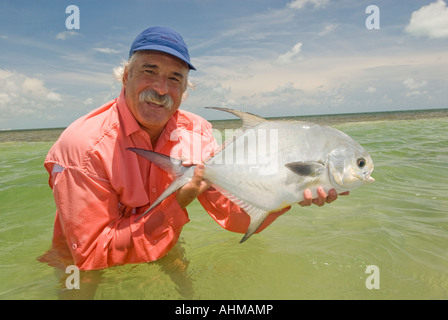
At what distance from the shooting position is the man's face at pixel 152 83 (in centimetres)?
219

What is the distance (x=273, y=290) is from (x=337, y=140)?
3.59ft

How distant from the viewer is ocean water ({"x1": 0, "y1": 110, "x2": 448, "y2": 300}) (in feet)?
6.91

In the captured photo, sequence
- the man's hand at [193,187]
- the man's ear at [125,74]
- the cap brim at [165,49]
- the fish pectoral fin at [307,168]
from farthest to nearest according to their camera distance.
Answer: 1. the man's ear at [125,74]
2. the cap brim at [165,49]
3. the man's hand at [193,187]
4. the fish pectoral fin at [307,168]

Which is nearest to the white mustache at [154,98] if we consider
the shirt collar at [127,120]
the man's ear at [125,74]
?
the shirt collar at [127,120]

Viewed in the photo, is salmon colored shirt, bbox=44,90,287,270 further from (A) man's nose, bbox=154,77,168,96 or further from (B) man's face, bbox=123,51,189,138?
(A) man's nose, bbox=154,77,168,96

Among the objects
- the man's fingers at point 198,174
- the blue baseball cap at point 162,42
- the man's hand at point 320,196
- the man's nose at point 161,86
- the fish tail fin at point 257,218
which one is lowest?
the fish tail fin at point 257,218

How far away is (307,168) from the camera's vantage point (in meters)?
1.81

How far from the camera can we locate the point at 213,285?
2.17m

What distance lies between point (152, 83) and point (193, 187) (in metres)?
0.82

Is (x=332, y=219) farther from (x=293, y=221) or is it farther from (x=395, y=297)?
(x=395, y=297)

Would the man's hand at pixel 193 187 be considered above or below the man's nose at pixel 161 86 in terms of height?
below

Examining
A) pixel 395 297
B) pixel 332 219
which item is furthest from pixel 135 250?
pixel 332 219

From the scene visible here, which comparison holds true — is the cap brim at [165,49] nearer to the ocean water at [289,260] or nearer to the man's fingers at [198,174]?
the man's fingers at [198,174]

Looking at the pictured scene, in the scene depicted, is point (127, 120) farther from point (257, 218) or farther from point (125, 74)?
point (257, 218)
